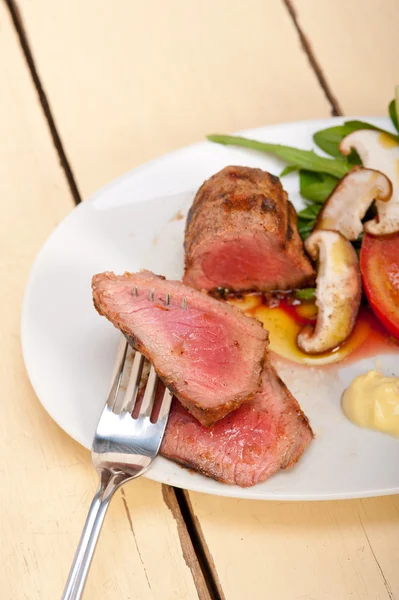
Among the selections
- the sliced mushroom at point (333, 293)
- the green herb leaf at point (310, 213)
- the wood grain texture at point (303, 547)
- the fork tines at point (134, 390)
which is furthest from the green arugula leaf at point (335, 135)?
the wood grain texture at point (303, 547)

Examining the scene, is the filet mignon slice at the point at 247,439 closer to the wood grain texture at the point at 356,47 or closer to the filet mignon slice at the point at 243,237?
the filet mignon slice at the point at 243,237

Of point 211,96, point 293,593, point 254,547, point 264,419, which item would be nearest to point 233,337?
point 264,419

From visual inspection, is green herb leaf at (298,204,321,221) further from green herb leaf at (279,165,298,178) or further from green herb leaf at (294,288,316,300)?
green herb leaf at (294,288,316,300)

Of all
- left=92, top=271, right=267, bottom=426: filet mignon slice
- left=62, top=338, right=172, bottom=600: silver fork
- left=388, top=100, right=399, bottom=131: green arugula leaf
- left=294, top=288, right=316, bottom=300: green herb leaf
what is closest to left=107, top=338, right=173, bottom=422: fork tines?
left=62, top=338, right=172, bottom=600: silver fork

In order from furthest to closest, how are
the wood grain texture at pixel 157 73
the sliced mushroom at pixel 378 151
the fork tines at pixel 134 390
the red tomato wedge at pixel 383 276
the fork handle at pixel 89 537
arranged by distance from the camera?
the wood grain texture at pixel 157 73 < the sliced mushroom at pixel 378 151 < the red tomato wedge at pixel 383 276 < the fork tines at pixel 134 390 < the fork handle at pixel 89 537

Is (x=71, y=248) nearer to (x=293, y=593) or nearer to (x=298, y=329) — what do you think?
(x=298, y=329)

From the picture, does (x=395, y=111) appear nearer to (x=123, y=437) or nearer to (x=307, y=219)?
(x=307, y=219)
